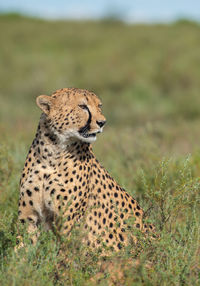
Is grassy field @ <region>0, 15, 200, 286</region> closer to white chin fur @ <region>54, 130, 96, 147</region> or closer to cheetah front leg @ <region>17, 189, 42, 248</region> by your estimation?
cheetah front leg @ <region>17, 189, 42, 248</region>

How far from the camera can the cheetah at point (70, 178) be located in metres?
2.85

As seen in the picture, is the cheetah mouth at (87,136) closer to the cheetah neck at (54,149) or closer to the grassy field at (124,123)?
the cheetah neck at (54,149)


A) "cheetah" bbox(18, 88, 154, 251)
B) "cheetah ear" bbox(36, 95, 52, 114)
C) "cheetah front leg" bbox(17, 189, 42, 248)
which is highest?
"cheetah ear" bbox(36, 95, 52, 114)

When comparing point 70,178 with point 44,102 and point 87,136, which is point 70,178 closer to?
point 87,136

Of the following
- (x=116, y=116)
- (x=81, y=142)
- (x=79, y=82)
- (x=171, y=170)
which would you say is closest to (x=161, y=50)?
(x=79, y=82)

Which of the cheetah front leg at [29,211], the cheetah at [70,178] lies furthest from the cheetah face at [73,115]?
the cheetah front leg at [29,211]

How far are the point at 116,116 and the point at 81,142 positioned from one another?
23.0 feet

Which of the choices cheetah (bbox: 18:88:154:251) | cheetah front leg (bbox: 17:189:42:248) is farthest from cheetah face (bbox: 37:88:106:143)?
cheetah front leg (bbox: 17:189:42:248)

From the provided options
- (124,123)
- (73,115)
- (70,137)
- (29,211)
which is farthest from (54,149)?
(124,123)

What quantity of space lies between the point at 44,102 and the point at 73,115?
19 centimetres

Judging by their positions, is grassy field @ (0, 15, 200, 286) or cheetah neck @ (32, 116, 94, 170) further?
cheetah neck @ (32, 116, 94, 170)

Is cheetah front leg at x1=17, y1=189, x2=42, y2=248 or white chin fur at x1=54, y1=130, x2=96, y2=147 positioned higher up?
white chin fur at x1=54, y1=130, x2=96, y2=147

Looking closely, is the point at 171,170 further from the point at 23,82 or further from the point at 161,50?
the point at 161,50

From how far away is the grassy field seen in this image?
2.62 meters
